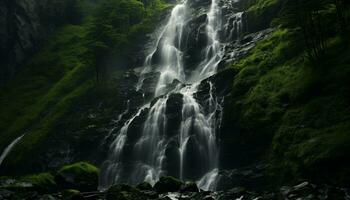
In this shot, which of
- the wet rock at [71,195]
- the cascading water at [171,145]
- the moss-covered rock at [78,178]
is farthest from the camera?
the cascading water at [171,145]

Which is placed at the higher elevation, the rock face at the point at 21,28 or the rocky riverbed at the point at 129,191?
the rock face at the point at 21,28

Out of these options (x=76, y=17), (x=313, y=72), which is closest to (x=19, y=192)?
(x=313, y=72)

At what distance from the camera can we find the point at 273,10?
5581 cm

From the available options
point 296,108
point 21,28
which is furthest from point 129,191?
point 21,28

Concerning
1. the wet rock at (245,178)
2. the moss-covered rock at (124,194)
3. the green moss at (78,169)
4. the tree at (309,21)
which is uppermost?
the tree at (309,21)

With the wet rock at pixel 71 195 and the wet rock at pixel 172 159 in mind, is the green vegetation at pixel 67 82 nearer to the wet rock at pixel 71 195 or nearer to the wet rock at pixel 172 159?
the wet rock at pixel 172 159

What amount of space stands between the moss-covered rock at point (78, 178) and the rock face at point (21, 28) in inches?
1845

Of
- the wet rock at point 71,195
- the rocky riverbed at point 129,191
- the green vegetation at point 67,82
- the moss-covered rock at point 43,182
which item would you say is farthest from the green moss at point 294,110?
the green vegetation at point 67,82

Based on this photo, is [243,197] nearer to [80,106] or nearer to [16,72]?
[80,106]

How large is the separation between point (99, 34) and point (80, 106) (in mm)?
9655

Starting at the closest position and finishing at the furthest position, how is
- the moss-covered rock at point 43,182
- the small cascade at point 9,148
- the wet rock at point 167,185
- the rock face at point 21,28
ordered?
the wet rock at point 167,185, the moss-covered rock at point 43,182, the small cascade at point 9,148, the rock face at point 21,28

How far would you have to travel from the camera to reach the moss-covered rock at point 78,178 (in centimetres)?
3384

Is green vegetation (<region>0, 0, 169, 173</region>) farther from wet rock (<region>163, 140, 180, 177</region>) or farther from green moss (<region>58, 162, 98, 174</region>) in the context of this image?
green moss (<region>58, 162, 98, 174</region>)

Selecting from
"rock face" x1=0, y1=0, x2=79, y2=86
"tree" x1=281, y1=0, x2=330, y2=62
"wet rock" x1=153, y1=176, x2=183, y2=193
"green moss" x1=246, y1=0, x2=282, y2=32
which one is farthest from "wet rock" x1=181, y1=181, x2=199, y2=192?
"rock face" x1=0, y1=0, x2=79, y2=86
